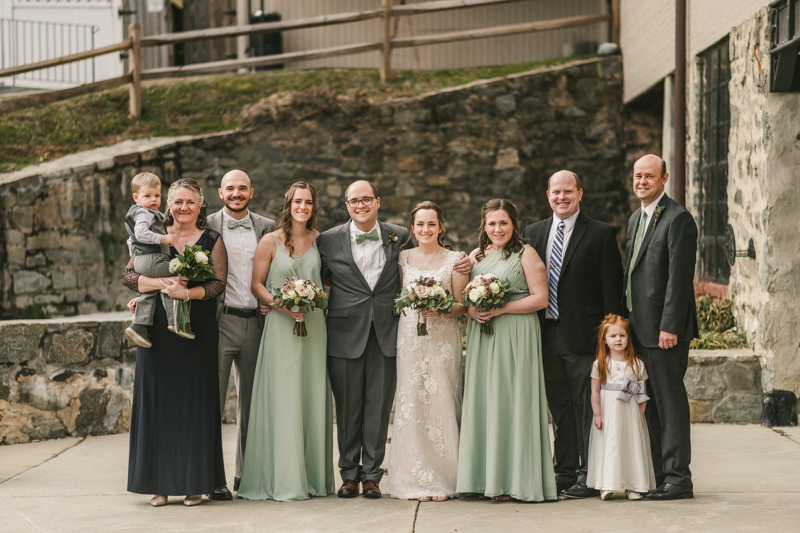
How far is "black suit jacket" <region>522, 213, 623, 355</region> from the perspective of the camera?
5316 millimetres

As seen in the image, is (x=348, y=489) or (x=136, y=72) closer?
(x=348, y=489)

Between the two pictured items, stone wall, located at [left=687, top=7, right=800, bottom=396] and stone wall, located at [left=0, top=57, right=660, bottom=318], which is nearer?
stone wall, located at [left=687, top=7, right=800, bottom=396]

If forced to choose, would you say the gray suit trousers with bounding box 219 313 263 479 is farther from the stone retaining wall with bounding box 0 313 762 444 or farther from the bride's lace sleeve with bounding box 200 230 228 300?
the stone retaining wall with bounding box 0 313 762 444

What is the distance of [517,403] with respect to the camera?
5145 mm

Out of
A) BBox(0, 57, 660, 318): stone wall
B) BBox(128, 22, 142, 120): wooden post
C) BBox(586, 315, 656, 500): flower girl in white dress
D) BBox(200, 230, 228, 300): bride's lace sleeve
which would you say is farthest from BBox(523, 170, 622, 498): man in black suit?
BBox(128, 22, 142, 120): wooden post

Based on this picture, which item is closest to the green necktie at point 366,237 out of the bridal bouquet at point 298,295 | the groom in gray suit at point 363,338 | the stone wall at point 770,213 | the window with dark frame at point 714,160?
the groom in gray suit at point 363,338

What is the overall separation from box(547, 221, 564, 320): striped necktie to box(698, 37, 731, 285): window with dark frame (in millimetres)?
3631

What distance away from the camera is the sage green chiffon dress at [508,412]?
509 centimetres

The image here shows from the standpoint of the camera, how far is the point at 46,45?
1411 centimetres

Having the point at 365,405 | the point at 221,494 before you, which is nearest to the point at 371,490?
the point at 365,405

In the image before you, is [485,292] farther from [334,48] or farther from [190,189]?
[334,48]

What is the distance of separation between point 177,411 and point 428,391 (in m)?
1.59

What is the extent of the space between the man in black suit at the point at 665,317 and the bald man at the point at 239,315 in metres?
2.53

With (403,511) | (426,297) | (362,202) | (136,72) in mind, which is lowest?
(403,511)
